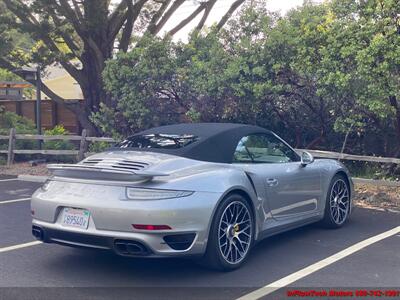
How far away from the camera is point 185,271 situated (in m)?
5.32

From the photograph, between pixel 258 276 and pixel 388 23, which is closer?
pixel 258 276

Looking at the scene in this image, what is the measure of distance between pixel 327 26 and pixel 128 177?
6173 mm

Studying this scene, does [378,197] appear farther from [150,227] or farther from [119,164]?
[150,227]

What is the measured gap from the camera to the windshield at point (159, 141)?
19.3 feet

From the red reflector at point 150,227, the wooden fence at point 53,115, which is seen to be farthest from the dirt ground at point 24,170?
the red reflector at point 150,227

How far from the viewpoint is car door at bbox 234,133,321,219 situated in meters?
5.88

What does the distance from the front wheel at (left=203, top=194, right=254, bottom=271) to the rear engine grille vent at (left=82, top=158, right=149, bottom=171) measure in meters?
0.86

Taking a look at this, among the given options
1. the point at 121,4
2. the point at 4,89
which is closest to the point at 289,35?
the point at 121,4

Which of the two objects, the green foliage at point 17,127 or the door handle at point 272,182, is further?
the green foliage at point 17,127

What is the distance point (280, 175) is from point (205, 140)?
967 millimetres

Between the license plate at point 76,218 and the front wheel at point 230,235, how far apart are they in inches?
44.8

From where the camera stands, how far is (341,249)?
616 centimetres

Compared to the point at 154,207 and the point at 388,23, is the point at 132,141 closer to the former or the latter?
the point at 154,207

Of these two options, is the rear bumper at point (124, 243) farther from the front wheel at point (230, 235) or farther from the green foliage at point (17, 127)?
the green foliage at point (17, 127)
